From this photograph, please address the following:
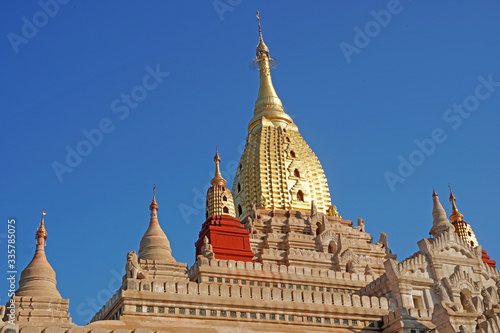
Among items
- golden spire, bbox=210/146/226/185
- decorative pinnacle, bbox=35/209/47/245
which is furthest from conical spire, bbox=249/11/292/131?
decorative pinnacle, bbox=35/209/47/245

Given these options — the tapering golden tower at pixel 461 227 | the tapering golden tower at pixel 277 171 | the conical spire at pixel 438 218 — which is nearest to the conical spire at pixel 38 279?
the tapering golden tower at pixel 277 171

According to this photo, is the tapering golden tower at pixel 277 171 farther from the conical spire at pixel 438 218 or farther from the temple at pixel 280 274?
the conical spire at pixel 438 218

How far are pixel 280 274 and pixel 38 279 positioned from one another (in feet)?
56.4

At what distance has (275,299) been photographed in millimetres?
37062

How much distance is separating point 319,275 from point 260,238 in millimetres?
10855

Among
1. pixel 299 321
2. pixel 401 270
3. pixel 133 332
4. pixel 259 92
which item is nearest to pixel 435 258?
pixel 401 270

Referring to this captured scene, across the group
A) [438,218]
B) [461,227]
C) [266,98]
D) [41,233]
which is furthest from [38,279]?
[461,227]

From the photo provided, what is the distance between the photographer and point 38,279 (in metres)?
48.7

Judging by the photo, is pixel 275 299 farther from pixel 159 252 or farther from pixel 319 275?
pixel 159 252

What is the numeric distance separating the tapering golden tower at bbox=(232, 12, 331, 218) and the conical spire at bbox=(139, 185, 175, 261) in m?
12.7

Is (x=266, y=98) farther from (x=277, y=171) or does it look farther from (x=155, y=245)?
(x=155, y=245)

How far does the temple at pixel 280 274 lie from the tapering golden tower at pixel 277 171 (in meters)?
0.12

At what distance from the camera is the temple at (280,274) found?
3512 centimetres

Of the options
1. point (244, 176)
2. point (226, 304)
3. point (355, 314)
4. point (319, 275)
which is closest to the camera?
point (226, 304)
